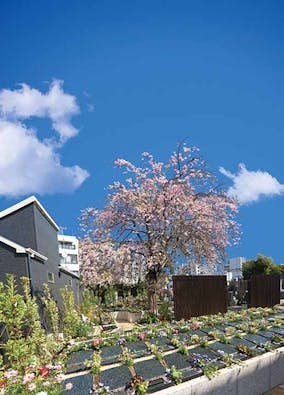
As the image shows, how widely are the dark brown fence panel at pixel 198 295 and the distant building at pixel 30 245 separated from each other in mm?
3732

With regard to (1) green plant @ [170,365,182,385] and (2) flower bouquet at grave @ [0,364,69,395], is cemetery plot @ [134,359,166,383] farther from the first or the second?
(2) flower bouquet at grave @ [0,364,69,395]

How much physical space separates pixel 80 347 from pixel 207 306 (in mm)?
5543

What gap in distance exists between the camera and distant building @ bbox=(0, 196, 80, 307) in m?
7.22

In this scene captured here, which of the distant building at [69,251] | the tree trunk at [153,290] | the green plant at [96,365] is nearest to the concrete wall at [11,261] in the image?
the green plant at [96,365]

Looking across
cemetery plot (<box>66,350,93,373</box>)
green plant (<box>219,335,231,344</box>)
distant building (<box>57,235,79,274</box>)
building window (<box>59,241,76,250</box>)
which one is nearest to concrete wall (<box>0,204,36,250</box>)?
cemetery plot (<box>66,350,93,373</box>)

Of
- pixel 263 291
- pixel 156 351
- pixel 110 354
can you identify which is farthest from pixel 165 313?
pixel 110 354

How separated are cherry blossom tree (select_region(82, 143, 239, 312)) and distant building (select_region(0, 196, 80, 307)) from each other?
1752 mm

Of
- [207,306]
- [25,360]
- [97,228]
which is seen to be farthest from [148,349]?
[97,228]

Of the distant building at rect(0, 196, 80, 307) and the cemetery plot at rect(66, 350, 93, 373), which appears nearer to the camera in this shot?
the cemetery plot at rect(66, 350, 93, 373)

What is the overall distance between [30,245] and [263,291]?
8885mm

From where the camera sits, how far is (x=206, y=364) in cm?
357

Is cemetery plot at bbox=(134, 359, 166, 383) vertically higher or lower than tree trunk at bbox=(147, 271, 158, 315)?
higher

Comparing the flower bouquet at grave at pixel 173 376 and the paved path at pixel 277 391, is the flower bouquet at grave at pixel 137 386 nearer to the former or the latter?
the flower bouquet at grave at pixel 173 376

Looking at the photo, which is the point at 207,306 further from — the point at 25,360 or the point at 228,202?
the point at 25,360
